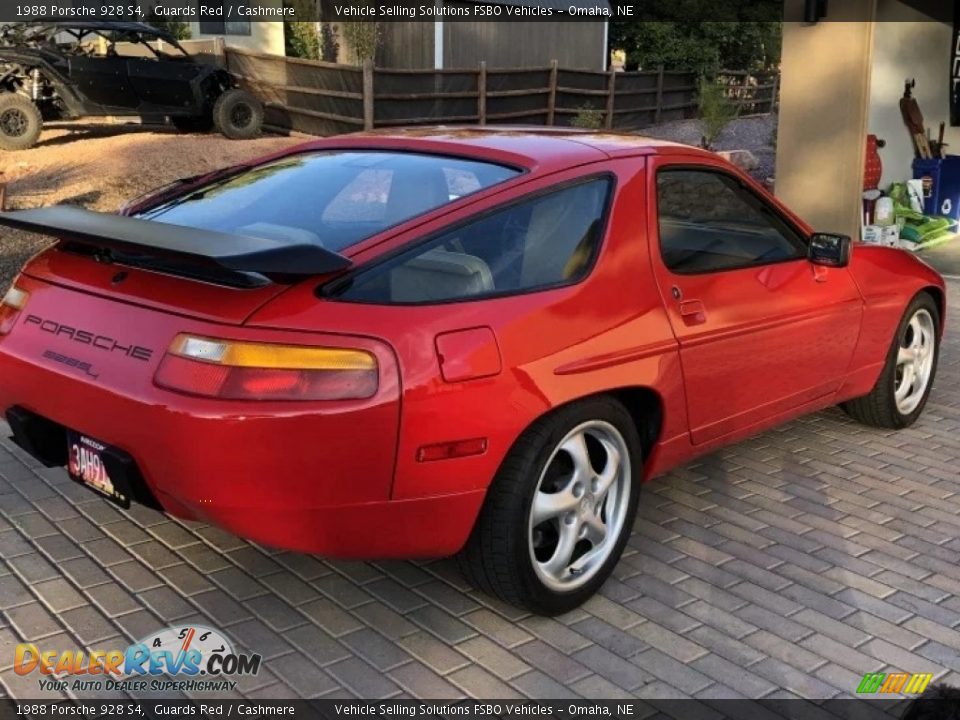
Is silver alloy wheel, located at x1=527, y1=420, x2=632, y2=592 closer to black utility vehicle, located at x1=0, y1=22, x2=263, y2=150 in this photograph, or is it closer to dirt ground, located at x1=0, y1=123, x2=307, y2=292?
dirt ground, located at x1=0, y1=123, x2=307, y2=292

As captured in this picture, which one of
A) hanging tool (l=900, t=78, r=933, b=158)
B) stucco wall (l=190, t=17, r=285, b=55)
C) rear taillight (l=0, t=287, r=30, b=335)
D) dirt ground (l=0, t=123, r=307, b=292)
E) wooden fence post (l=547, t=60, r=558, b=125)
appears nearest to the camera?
rear taillight (l=0, t=287, r=30, b=335)

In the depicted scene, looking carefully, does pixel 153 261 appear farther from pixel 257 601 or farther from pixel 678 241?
pixel 678 241

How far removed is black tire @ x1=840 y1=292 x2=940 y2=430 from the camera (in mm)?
5082

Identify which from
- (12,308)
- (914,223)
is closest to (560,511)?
(12,308)

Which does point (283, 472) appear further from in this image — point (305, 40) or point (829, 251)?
point (305, 40)

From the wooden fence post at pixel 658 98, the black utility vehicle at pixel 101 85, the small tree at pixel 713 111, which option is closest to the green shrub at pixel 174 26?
the black utility vehicle at pixel 101 85

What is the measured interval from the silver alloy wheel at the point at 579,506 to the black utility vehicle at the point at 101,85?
12867 mm

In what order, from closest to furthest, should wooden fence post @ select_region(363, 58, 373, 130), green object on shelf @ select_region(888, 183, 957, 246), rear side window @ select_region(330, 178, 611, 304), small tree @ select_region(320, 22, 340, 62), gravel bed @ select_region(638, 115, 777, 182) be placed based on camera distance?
rear side window @ select_region(330, 178, 611, 304) < green object on shelf @ select_region(888, 183, 957, 246) < wooden fence post @ select_region(363, 58, 373, 130) < gravel bed @ select_region(638, 115, 777, 182) < small tree @ select_region(320, 22, 340, 62)

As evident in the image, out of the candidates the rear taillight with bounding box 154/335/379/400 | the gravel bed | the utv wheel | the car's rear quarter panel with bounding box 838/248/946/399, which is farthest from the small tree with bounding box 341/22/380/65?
the rear taillight with bounding box 154/335/379/400

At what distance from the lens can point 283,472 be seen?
2.76 m

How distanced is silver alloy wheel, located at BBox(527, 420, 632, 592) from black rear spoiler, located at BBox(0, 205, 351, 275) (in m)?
1.00

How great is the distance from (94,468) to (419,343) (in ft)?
3.70

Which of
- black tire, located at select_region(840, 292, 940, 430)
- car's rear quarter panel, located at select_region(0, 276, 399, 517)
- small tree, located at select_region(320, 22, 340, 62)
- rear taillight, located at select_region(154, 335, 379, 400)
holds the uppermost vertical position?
small tree, located at select_region(320, 22, 340, 62)

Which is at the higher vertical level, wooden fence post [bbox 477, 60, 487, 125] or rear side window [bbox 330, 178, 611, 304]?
wooden fence post [bbox 477, 60, 487, 125]
